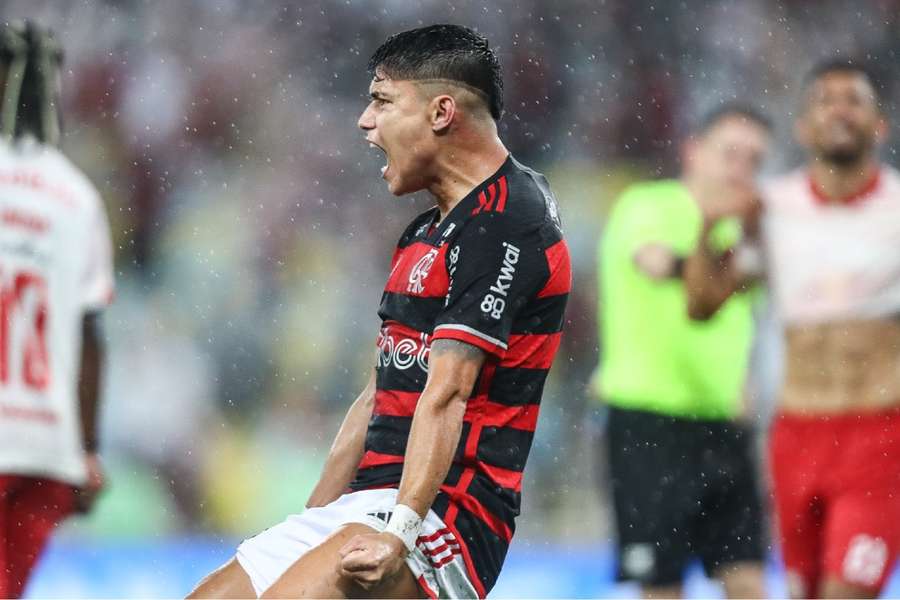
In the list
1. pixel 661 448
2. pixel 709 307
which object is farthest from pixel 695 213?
pixel 661 448

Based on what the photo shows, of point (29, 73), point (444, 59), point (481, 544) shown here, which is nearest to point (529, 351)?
point (481, 544)

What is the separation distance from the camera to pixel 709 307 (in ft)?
19.5

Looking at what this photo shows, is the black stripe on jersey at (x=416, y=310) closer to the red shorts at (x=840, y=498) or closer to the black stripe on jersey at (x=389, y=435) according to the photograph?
the black stripe on jersey at (x=389, y=435)

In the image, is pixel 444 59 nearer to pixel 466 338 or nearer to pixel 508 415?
pixel 466 338

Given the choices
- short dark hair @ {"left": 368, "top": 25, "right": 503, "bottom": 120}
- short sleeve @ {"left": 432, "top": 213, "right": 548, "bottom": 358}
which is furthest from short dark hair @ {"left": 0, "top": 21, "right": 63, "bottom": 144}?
short sleeve @ {"left": 432, "top": 213, "right": 548, "bottom": 358}

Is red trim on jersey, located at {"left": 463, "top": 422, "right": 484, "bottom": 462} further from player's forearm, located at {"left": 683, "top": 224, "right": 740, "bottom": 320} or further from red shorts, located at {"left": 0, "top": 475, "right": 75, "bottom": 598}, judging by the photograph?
player's forearm, located at {"left": 683, "top": 224, "right": 740, "bottom": 320}

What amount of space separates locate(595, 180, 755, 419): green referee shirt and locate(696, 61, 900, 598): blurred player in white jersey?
0.20 m

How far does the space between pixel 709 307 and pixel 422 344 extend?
10.5 feet

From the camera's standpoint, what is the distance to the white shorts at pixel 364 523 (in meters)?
2.84

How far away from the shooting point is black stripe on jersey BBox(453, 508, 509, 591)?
2889 mm

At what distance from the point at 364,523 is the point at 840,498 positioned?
9.30 ft

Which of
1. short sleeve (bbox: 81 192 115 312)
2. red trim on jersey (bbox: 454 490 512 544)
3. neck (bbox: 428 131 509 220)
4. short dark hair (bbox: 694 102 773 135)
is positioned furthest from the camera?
short dark hair (bbox: 694 102 773 135)

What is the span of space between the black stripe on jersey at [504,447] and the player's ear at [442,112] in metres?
0.62

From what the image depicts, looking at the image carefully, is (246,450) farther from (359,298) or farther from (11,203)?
(11,203)
